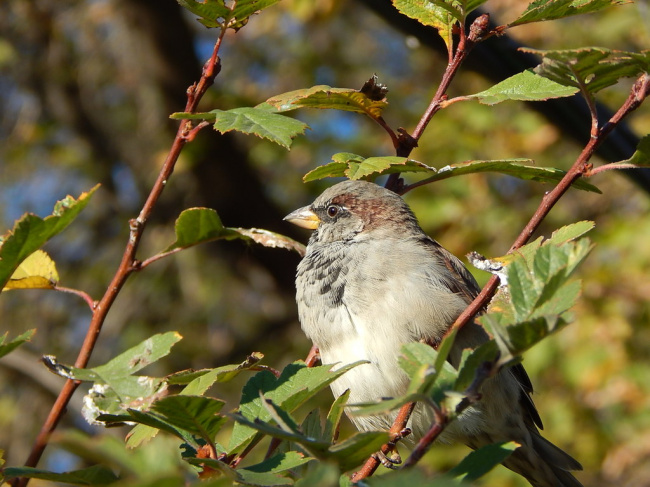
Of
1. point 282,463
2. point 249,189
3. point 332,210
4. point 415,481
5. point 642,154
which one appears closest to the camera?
point 415,481

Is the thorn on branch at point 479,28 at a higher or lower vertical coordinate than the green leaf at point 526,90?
higher

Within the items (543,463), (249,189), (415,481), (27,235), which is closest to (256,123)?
(27,235)

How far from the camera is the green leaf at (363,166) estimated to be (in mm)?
1380

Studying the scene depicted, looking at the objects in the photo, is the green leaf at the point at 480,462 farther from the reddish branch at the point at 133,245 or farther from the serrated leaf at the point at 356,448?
the reddish branch at the point at 133,245

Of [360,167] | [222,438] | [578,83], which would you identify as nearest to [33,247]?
[360,167]

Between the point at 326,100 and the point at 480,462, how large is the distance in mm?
743

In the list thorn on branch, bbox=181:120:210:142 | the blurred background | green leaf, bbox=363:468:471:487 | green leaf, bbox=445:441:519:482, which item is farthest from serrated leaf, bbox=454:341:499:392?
the blurred background

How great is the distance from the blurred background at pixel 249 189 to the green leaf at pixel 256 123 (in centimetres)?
372

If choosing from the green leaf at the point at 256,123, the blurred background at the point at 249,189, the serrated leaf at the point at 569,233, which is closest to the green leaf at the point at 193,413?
the green leaf at the point at 256,123

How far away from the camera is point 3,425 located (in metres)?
6.46

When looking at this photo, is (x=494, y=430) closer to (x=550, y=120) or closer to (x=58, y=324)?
(x=550, y=120)

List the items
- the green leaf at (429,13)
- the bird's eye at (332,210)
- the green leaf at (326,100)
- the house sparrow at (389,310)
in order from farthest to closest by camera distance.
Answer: the bird's eye at (332,210) < the house sparrow at (389,310) < the green leaf at (429,13) < the green leaf at (326,100)

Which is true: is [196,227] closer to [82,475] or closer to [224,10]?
[224,10]

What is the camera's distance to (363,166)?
1408 mm
